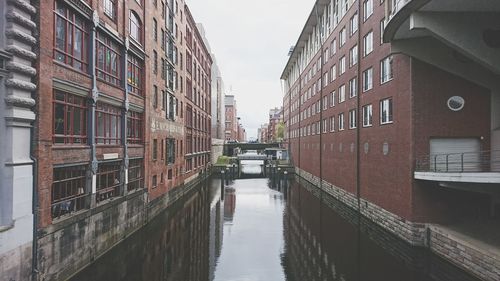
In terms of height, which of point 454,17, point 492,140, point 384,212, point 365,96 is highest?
point 454,17

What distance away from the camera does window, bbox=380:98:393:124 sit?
66.0ft

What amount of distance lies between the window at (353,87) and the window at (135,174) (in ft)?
53.2

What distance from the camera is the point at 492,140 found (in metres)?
16.3

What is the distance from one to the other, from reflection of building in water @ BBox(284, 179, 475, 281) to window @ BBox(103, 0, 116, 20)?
1439 centimetres

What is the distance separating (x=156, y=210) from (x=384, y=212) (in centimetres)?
1443

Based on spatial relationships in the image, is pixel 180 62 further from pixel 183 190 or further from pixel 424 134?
pixel 424 134

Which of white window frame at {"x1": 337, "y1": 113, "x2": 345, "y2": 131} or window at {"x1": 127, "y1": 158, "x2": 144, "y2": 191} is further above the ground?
white window frame at {"x1": 337, "y1": 113, "x2": 345, "y2": 131}

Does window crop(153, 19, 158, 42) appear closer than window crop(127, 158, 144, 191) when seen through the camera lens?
No

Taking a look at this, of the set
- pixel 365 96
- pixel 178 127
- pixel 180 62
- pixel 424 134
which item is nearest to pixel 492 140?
pixel 424 134

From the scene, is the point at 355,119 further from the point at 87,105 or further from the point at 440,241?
the point at 87,105

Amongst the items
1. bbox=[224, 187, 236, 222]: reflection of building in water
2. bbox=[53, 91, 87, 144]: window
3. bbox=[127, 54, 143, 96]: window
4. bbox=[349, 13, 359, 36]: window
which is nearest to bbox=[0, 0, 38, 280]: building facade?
bbox=[53, 91, 87, 144]: window

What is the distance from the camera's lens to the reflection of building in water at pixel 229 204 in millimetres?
27047

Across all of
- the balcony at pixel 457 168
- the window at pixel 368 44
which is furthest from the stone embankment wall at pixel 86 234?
the window at pixel 368 44

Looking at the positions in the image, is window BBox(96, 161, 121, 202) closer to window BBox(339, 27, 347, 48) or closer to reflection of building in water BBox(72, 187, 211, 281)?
reflection of building in water BBox(72, 187, 211, 281)
